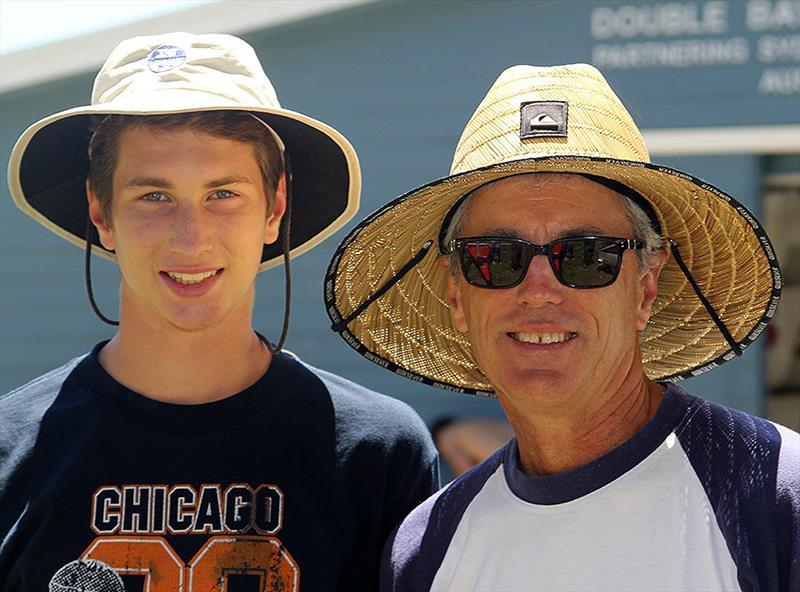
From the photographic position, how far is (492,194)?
2.42 metres

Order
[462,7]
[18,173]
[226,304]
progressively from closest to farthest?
1. [226,304]
2. [18,173]
3. [462,7]

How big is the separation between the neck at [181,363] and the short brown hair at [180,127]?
301 mm

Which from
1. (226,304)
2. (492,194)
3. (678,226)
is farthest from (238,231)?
(678,226)

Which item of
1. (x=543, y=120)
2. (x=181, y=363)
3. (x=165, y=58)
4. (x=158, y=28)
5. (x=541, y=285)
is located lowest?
(x=181, y=363)

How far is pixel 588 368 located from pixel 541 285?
20 centimetres

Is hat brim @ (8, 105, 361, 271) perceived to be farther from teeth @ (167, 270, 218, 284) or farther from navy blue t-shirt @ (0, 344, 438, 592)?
navy blue t-shirt @ (0, 344, 438, 592)

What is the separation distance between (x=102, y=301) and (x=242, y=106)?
5916 mm

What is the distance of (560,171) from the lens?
2297 mm

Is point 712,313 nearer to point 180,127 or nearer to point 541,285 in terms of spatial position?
point 541,285

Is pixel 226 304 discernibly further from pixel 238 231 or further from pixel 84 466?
pixel 84 466

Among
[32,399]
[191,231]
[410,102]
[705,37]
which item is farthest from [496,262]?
[410,102]

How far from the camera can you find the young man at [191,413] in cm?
247

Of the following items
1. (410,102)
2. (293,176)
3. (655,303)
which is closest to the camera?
(655,303)

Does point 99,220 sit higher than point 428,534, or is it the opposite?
point 99,220
